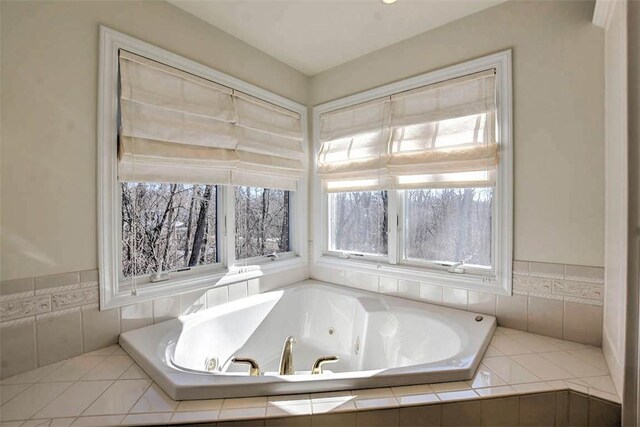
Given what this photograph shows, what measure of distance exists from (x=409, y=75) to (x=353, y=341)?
6.32ft

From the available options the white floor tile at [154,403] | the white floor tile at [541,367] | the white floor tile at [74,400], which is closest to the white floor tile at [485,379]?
the white floor tile at [541,367]

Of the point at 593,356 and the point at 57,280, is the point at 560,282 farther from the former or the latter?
the point at 57,280

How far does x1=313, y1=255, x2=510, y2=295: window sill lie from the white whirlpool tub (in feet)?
0.55

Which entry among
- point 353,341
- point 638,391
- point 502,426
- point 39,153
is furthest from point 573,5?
point 39,153

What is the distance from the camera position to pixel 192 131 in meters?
1.82

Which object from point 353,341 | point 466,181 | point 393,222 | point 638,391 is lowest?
point 353,341

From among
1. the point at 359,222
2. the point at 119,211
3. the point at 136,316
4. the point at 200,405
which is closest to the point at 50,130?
the point at 119,211

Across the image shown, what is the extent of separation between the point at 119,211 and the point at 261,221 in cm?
106

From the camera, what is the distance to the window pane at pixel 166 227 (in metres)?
1.72

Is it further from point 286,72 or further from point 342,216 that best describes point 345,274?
point 286,72

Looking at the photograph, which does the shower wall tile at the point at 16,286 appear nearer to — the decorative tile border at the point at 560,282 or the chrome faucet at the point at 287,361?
the chrome faucet at the point at 287,361

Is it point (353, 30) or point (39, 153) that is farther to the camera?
point (353, 30)

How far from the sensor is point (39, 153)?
133cm

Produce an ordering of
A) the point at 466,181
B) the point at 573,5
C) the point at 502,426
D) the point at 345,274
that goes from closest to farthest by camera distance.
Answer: the point at 502,426 < the point at 573,5 < the point at 466,181 < the point at 345,274
